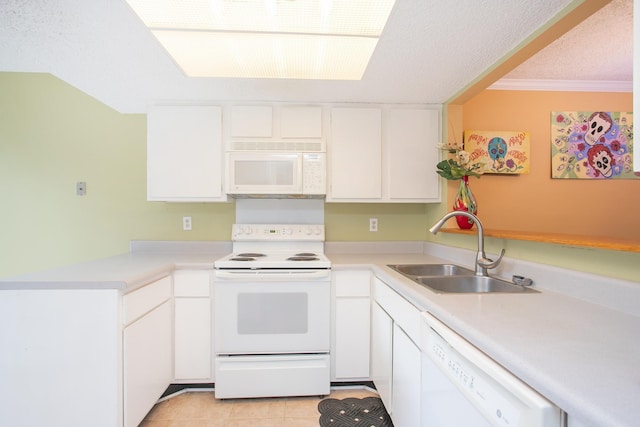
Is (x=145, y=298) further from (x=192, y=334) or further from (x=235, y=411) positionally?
(x=235, y=411)

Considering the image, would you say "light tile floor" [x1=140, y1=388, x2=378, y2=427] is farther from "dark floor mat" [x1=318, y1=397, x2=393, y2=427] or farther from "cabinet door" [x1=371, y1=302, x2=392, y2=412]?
"cabinet door" [x1=371, y1=302, x2=392, y2=412]

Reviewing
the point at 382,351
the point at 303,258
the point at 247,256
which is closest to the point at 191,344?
the point at 247,256

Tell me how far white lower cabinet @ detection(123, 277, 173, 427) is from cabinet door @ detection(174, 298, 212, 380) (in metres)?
0.05

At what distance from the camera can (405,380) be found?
4.41 ft

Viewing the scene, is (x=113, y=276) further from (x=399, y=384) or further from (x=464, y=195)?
(x=464, y=195)

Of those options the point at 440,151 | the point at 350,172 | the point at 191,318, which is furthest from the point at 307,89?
Result: the point at 191,318

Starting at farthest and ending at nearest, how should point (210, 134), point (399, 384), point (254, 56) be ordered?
1. point (210, 134)
2. point (254, 56)
3. point (399, 384)

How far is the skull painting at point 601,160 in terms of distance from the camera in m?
2.32

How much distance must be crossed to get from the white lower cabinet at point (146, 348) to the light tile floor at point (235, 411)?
13 cm

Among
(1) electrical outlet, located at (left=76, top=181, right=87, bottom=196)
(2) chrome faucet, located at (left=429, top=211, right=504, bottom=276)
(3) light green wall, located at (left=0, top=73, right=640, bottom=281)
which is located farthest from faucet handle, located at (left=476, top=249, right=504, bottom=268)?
(1) electrical outlet, located at (left=76, top=181, right=87, bottom=196)

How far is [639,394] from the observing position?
525 mm

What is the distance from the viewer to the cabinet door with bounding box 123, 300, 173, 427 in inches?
57.4

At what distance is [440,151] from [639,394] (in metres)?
1.90

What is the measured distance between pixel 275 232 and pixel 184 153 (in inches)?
35.0
